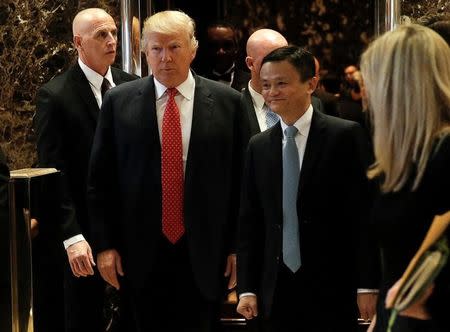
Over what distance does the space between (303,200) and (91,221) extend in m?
0.96

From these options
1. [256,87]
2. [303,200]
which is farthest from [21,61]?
[303,200]

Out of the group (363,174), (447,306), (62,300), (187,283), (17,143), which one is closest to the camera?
(447,306)

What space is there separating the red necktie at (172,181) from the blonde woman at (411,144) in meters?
1.66

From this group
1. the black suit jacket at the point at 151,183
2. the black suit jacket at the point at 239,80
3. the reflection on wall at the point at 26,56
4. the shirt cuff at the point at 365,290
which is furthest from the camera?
the black suit jacket at the point at 239,80

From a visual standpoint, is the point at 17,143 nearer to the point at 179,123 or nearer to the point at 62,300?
the point at 62,300

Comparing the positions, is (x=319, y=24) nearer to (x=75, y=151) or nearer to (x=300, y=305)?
(x=75, y=151)

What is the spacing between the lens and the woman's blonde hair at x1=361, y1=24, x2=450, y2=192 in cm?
275

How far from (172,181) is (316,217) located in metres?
0.70

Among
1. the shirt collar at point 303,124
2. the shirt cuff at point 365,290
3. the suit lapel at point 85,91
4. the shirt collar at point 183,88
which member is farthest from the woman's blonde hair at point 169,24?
the shirt cuff at point 365,290

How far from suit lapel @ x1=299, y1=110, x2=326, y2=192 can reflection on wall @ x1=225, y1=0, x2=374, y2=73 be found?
13.5 ft

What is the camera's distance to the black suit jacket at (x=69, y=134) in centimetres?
484

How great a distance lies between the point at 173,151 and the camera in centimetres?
443

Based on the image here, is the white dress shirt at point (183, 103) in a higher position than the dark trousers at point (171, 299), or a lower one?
higher

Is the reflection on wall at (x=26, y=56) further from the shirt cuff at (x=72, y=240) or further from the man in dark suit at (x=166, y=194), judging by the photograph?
the man in dark suit at (x=166, y=194)
